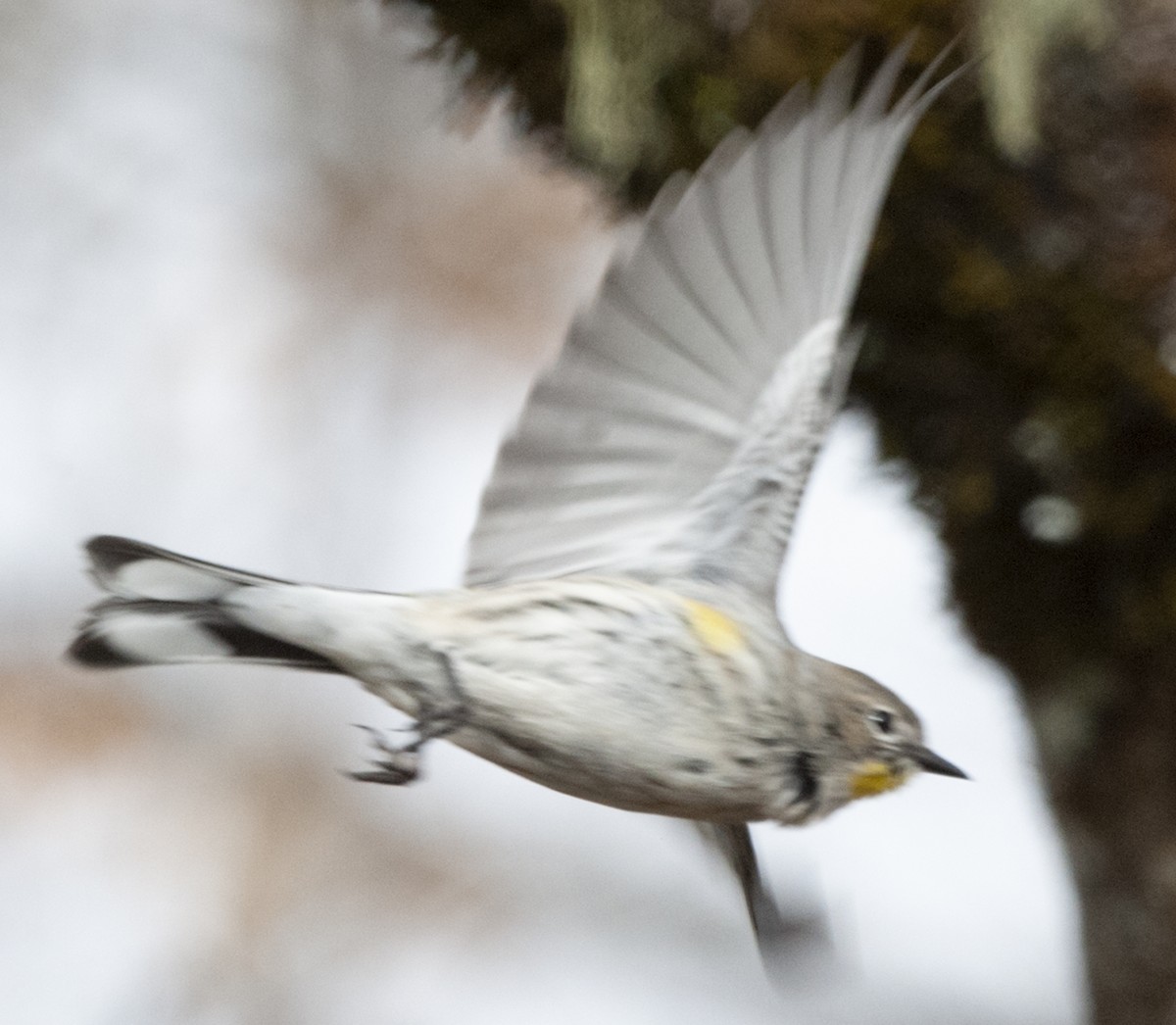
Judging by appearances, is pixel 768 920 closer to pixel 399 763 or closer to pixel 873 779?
pixel 873 779

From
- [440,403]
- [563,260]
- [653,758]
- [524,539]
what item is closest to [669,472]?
[524,539]

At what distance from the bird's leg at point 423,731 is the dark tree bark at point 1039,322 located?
713 millimetres

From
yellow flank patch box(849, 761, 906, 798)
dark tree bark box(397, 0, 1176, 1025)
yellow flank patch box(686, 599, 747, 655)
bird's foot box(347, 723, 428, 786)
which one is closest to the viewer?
bird's foot box(347, 723, 428, 786)

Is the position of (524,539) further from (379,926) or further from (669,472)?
(379,926)

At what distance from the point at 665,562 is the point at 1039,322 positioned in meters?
0.60

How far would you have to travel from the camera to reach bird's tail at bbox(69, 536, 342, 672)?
126 cm

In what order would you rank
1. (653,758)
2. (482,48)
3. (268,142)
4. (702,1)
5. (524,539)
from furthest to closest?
(268,142), (482,48), (702,1), (524,539), (653,758)

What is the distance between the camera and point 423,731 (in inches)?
45.4

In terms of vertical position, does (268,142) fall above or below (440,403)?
above

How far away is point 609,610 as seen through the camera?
1.25 meters

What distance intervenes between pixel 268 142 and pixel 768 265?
9.12 ft

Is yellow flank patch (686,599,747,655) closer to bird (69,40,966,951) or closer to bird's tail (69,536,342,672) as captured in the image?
bird (69,40,966,951)

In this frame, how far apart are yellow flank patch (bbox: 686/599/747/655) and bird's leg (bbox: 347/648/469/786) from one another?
0.22m

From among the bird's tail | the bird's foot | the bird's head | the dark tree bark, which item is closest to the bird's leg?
the bird's foot
